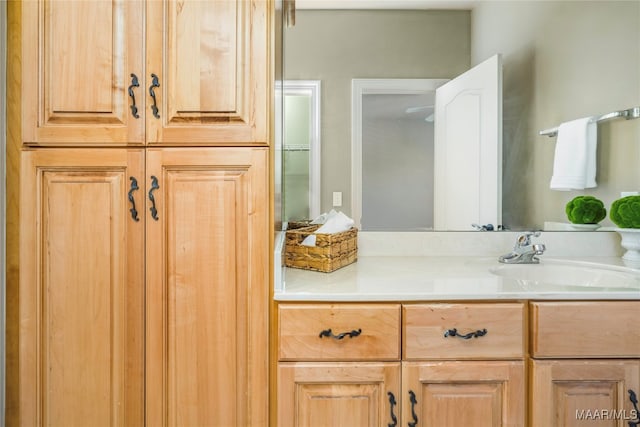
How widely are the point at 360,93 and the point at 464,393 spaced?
128 cm

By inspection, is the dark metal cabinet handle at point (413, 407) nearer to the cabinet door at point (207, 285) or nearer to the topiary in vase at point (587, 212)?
the cabinet door at point (207, 285)

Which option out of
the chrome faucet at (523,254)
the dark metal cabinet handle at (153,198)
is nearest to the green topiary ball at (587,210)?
the chrome faucet at (523,254)

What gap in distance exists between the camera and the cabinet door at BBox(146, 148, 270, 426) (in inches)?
46.0

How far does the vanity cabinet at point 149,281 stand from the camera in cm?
117

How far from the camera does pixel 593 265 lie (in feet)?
5.19

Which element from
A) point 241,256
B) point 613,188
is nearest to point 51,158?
point 241,256

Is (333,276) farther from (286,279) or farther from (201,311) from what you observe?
(201,311)

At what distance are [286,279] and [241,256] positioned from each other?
215 mm

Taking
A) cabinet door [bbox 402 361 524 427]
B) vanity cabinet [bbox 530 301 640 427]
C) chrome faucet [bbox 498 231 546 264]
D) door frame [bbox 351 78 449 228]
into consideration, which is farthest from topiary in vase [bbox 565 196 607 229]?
cabinet door [bbox 402 361 524 427]

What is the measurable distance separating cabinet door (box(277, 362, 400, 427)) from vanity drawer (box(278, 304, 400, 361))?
29 millimetres

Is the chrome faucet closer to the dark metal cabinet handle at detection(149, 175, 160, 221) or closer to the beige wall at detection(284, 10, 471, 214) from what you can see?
the beige wall at detection(284, 10, 471, 214)

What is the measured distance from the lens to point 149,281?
117cm

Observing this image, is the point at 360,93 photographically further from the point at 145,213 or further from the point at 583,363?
the point at 583,363

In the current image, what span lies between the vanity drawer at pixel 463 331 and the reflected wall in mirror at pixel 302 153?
0.79m
